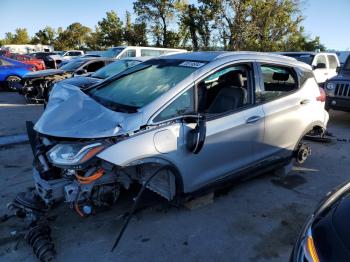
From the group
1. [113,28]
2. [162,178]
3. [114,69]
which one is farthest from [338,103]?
[113,28]

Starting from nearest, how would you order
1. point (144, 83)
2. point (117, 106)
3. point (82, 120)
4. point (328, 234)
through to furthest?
point (328, 234), point (82, 120), point (117, 106), point (144, 83)

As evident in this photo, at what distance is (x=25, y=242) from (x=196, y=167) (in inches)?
71.0

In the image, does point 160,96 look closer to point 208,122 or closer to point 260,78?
point 208,122

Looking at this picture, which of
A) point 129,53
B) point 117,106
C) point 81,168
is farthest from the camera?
point 129,53

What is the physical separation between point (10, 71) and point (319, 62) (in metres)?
12.7

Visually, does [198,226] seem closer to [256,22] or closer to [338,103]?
[338,103]

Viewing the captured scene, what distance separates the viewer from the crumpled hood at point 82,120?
9.82ft

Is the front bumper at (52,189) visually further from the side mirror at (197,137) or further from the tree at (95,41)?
the tree at (95,41)

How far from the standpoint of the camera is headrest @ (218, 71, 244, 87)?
13.3 feet

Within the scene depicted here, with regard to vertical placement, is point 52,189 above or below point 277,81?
below

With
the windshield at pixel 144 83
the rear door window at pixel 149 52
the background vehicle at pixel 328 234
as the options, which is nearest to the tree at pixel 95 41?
the rear door window at pixel 149 52

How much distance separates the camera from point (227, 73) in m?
4.01

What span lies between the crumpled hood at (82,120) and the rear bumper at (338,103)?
652 cm

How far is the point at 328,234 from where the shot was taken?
1844 millimetres
